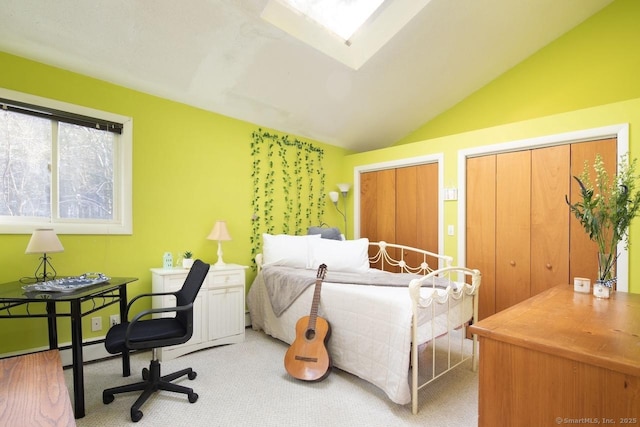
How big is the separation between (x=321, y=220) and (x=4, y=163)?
3.15 metres

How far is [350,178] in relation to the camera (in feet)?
14.5

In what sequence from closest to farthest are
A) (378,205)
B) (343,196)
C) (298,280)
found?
(298,280) < (378,205) < (343,196)

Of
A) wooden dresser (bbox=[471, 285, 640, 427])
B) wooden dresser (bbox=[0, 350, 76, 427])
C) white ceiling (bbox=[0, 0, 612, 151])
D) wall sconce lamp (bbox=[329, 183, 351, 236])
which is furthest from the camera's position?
wall sconce lamp (bbox=[329, 183, 351, 236])

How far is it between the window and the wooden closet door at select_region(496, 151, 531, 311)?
11.6 ft

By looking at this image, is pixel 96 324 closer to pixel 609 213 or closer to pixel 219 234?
pixel 219 234

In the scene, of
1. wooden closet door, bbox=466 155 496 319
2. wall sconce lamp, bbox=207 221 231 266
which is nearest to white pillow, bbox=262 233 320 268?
wall sconce lamp, bbox=207 221 231 266

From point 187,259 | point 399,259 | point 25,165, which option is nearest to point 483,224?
point 399,259

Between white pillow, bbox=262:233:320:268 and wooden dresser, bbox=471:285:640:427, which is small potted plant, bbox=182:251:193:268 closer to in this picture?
white pillow, bbox=262:233:320:268

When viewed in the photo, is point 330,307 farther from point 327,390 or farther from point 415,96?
point 415,96

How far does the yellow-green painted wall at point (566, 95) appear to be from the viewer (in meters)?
2.54

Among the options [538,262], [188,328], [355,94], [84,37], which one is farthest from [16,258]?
[538,262]

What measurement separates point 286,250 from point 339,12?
7.74 feet

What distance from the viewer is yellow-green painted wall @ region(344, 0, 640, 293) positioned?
254cm

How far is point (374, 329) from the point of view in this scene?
6.80ft
